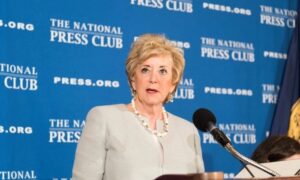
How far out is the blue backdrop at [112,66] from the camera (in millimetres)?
3367

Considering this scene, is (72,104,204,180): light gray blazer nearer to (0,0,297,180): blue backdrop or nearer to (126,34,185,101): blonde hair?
(126,34,185,101): blonde hair

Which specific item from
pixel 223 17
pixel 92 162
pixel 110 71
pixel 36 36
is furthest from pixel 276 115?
pixel 92 162

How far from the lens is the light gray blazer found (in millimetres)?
2586

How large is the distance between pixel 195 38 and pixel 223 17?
0.32 metres

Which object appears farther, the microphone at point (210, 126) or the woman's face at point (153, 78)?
the woman's face at point (153, 78)

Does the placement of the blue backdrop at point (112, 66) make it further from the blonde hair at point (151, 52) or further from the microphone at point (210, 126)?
the microphone at point (210, 126)

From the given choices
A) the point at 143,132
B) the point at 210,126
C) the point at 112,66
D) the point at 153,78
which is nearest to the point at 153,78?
the point at 153,78

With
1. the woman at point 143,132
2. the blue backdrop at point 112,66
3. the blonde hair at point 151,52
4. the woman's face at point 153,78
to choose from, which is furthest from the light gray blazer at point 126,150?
the blue backdrop at point 112,66

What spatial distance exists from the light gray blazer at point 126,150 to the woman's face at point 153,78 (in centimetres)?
11

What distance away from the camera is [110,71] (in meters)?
3.75

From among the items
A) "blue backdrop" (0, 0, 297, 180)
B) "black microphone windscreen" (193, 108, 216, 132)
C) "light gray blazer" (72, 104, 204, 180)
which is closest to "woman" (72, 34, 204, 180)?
"light gray blazer" (72, 104, 204, 180)

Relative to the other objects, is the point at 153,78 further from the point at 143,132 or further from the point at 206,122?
the point at 206,122

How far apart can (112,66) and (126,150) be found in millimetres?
1213

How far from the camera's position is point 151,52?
2756mm
